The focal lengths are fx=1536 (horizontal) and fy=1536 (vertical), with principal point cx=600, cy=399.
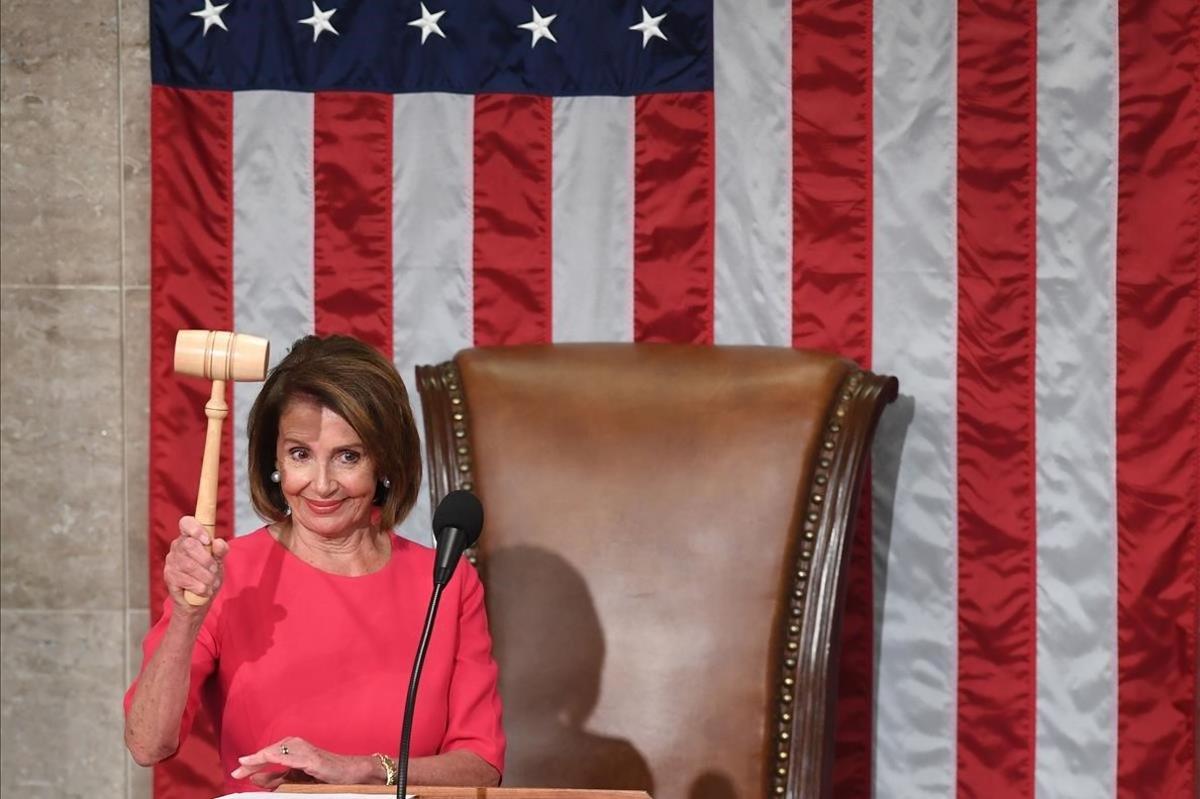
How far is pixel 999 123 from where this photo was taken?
3.24 metres

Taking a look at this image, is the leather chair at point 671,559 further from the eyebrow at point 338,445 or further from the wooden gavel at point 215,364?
the wooden gavel at point 215,364

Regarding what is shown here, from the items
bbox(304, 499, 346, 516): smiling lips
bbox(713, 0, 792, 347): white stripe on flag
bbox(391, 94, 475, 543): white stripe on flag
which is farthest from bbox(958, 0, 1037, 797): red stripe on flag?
bbox(304, 499, 346, 516): smiling lips

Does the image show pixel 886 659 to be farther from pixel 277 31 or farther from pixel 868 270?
pixel 277 31

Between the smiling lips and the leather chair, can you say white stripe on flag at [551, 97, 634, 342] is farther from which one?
the smiling lips

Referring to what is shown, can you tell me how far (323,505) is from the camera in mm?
2264

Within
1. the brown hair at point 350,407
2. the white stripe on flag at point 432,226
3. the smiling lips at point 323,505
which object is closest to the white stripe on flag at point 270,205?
the white stripe on flag at point 432,226

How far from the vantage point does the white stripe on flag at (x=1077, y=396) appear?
10.6ft

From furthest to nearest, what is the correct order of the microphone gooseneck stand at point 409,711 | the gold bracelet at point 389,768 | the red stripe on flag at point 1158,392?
the red stripe on flag at point 1158,392 < the gold bracelet at point 389,768 < the microphone gooseneck stand at point 409,711

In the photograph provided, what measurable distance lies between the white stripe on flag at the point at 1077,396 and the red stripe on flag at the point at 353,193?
140cm

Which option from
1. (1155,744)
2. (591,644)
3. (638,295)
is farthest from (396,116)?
(1155,744)

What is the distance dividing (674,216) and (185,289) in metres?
1.07

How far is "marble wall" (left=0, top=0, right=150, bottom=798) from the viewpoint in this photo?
11.1ft

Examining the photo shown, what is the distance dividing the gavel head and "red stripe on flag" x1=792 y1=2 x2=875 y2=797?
1639 millimetres

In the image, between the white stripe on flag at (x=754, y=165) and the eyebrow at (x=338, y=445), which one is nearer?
the eyebrow at (x=338, y=445)
